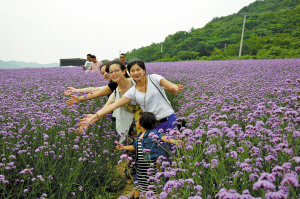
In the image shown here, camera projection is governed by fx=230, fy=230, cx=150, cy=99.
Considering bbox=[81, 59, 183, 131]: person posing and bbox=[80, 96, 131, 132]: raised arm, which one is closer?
bbox=[81, 59, 183, 131]: person posing

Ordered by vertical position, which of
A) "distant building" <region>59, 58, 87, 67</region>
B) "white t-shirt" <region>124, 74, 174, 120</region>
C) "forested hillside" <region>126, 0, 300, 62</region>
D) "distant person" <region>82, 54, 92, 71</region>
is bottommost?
"white t-shirt" <region>124, 74, 174, 120</region>

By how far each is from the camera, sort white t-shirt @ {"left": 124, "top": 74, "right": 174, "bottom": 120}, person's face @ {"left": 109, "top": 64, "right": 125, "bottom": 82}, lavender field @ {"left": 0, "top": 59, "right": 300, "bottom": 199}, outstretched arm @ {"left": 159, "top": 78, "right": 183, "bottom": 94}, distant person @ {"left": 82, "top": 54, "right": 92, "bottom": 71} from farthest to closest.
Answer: distant person @ {"left": 82, "top": 54, "right": 92, "bottom": 71} → person's face @ {"left": 109, "top": 64, "right": 125, "bottom": 82} → white t-shirt @ {"left": 124, "top": 74, "right": 174, "bottom": 120} → outstretched arm @ {"left": 159, "top": 78, "right": 183, "bottom": 94} → lavender field @ {"left": 0, "top": 59, "right": 300, "bottom": 199}

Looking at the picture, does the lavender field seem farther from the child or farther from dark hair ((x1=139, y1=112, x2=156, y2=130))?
dark hair ((x1=139, y1=112, x2=156, y2=130))

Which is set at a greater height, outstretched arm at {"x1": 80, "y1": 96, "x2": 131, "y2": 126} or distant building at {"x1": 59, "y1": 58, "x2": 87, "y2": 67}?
distant building at {"x1": 59, "y1": 58, "x2": 87, "y2": 67}

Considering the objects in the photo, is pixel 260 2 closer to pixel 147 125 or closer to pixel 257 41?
pixel 257 41

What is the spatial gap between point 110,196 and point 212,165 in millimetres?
1766

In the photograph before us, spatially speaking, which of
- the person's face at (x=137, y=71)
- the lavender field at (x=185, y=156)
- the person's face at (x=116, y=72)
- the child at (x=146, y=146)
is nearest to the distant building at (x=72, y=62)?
the lavender field at (x=185, y=156)

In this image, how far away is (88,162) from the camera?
129 inches

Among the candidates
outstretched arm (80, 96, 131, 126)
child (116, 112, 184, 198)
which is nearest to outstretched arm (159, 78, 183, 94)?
child (116, 112, 184, 198)

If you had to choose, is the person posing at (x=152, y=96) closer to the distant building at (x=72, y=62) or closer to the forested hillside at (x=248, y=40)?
the forested hillside at (x=248, y=40)

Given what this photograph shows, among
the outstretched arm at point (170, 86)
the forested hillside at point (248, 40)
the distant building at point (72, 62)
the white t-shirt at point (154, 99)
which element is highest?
the forested hillside at point (248, 40)

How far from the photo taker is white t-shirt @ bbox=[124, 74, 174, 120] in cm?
314

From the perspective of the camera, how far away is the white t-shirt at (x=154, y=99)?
3.14 m

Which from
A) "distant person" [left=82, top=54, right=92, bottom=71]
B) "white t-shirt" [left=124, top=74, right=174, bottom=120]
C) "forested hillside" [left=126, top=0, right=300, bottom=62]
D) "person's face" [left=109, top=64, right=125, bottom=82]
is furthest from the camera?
"forested hillside" [left=126, top=0, right=300, bottom=62]
